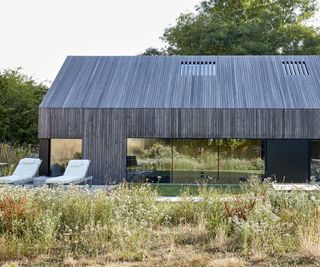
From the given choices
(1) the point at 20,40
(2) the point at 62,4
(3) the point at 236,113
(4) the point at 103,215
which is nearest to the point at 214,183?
(3) the point at 236,113

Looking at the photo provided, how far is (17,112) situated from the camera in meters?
21.0

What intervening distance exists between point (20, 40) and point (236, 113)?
11014mm

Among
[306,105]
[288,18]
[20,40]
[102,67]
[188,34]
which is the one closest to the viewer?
[306,105]

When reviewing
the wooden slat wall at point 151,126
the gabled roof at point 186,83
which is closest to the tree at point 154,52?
the gabled roof at point 186,83

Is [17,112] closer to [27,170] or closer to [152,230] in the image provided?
[27,170]

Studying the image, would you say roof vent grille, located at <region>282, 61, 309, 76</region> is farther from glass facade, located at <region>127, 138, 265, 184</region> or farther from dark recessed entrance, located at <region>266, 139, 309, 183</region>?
glass facade, located at <region>127, 138, 265, 184</region>

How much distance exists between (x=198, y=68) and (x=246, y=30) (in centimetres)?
784

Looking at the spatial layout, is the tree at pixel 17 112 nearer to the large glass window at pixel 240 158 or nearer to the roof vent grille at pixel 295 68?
the large glass window at pixel 240 158

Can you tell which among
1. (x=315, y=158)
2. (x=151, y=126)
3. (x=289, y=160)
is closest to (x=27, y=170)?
(x=151, y=126)

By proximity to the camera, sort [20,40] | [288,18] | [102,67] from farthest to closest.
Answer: [288,18] → [20,40] → [102,67]

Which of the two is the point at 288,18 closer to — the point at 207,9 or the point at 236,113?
the point at 207,9

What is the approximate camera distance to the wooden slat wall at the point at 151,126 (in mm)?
13570

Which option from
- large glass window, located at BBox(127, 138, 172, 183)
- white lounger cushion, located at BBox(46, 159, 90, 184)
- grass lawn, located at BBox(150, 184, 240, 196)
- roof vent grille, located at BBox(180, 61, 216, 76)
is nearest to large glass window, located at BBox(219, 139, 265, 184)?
grass lawn, located at BBox(150, 184, 240, 196)

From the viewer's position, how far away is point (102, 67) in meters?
15.9
